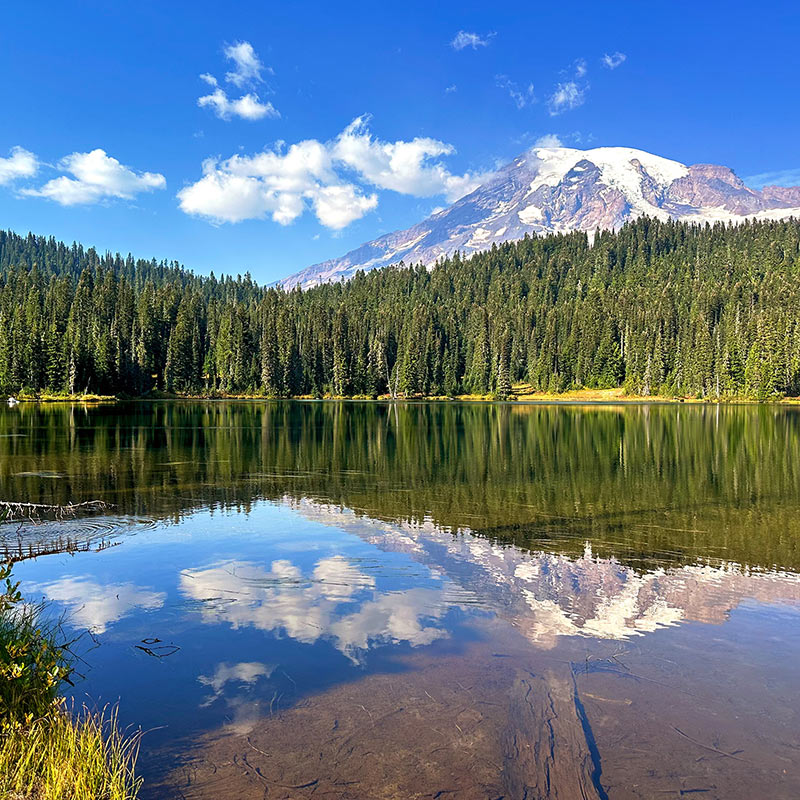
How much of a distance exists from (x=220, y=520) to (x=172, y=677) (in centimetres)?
1232

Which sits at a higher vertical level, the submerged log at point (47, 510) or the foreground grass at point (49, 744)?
the submerged log at point (47, 510)

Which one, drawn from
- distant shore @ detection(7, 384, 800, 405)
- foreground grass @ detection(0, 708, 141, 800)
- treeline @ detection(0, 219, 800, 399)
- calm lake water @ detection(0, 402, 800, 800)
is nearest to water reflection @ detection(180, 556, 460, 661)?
calm lake water @ detection(0, 402, 800, 800)

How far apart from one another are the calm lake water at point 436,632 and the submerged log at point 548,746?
33 millimetres

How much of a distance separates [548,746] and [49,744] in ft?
19.8

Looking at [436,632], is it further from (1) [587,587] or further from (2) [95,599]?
(2) [95,599]

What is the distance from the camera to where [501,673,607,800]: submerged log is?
23.7 ft

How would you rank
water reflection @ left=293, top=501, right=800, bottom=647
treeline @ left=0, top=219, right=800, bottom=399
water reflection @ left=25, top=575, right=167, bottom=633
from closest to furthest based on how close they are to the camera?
water reflection @ left=25, top=575, right=167, bottom=633, water reflection @ left=293, top=501, right=800, bottom=647, treeline @ left=0, top=219, right=800, bottom=399

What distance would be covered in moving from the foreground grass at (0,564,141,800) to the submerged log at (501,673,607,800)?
176 inches

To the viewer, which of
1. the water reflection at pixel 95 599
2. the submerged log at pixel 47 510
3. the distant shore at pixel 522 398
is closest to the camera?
the water reflection at pixel 95 599

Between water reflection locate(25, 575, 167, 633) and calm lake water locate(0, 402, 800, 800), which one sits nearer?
calm lake water locate(0, 402, 800, 800)

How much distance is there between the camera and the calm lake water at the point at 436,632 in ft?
25.2

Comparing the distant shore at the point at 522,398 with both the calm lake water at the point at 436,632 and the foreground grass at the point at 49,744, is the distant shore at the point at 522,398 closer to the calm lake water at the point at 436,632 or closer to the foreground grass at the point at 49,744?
the calm lake water at the point at 436,632

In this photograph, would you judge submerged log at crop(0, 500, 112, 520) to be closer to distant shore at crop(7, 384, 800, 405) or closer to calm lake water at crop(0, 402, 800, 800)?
calm lake water at crop(0, 402, 800, 800)

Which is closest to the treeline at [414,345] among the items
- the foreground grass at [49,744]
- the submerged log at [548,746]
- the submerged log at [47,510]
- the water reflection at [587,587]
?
→ the submerged log at [47,510]
